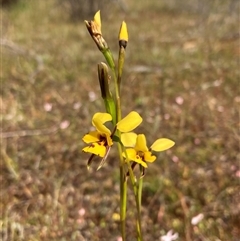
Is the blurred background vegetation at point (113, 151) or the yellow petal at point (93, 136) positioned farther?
the blurred background vegetation at point (113, 151)

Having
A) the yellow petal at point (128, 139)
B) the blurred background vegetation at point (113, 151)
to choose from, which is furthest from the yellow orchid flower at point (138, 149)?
the blurred background vegetation at point (113, 151)

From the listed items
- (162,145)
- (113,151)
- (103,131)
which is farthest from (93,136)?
(113,151)

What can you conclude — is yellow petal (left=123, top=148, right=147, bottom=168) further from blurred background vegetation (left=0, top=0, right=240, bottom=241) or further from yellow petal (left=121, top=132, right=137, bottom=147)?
blurred background vegetation (left=0, top=0, right=240, bottom=241)

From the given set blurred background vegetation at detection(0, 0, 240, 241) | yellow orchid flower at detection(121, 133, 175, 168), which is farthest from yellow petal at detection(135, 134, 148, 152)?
blurred background vegetation at detection(0, 0, 240, 241)

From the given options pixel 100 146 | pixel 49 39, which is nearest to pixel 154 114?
pixel 100 146

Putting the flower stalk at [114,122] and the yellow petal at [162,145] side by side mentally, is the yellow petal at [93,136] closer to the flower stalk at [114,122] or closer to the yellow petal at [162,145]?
the flower stalk at [114,122]

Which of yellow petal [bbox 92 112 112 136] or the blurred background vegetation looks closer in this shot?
yellow petal [bbox 92 112 112 136]

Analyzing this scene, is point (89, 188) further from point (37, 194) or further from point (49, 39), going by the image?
point (49, 39)
